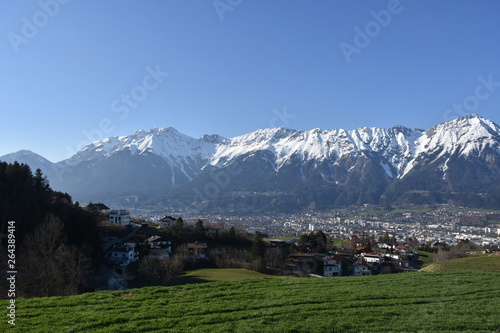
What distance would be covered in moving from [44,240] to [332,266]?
3899 cm

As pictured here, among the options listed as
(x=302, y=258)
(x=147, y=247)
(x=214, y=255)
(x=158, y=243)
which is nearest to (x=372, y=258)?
(x=302, y=258)

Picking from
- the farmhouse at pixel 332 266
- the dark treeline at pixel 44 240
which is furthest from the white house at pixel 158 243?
the farmhouse at pixel 332 266

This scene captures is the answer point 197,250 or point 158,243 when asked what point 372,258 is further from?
point 158,243

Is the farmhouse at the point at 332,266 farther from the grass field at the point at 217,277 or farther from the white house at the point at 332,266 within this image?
the grass field at the point at 217,277

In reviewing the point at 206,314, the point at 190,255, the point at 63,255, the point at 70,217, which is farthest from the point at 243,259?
the point at 206,314

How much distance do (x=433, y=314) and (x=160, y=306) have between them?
35.7 ft

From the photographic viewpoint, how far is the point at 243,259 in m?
49.4

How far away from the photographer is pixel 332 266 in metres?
52.0

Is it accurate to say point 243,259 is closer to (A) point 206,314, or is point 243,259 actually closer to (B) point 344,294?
(B) point 344,294

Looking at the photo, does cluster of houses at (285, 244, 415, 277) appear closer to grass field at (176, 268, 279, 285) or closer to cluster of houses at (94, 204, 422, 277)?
cluster of houses at (94, 204, 422, 277)

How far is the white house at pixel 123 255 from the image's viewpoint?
42872 millimetres

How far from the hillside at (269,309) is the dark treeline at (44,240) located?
8.32 metres

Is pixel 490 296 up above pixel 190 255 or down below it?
above

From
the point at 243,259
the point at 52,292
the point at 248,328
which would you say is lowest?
the point at 243,259
